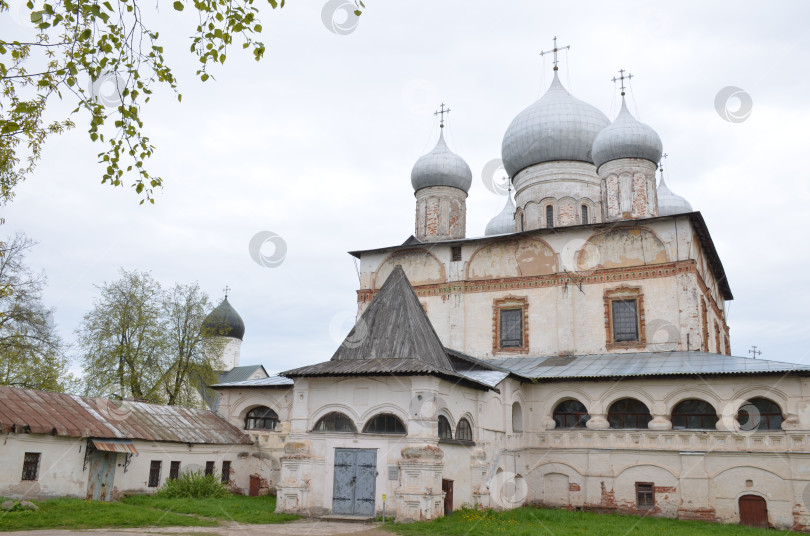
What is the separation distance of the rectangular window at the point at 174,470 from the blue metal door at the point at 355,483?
5.75 metres

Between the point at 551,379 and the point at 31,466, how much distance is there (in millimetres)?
13001

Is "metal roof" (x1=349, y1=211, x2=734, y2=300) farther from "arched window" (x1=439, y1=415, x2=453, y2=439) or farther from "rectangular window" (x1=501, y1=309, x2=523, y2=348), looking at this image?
"arched window" (x1=439, y1=415, x2=453, y2=439)

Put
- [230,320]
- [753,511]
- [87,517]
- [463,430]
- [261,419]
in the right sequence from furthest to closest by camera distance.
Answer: [230,320] < [261,419] < [753,511] < [463,430] < [87,517]

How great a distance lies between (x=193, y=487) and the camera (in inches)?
661

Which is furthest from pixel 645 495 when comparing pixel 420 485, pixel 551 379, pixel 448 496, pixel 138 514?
pixel 138 514

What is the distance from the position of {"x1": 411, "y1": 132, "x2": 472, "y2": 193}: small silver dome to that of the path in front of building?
15.8 m

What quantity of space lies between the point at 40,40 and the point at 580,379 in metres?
15.5

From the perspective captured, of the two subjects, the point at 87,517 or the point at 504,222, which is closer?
the point at 87,517

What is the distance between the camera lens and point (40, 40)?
6.67 m

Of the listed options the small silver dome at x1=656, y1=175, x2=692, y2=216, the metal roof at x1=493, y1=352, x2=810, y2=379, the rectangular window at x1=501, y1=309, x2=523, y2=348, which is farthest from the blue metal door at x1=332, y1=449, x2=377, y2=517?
the small silver dome at x1=656, y1=175, x2=692, y2=216

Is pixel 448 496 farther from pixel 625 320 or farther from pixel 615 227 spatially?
pixel 615 227

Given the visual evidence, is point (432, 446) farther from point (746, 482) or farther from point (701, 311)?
point (701, 311)

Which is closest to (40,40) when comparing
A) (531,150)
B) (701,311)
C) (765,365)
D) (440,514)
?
(440,514)

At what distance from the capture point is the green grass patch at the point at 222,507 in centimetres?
1374
